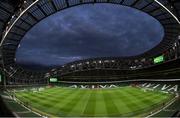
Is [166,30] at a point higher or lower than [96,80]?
higher

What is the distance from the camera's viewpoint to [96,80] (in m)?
90.3

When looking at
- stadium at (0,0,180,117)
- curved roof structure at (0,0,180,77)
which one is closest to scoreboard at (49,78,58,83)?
stadium at (0,0,180,117)

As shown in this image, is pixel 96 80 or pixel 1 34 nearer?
pixel 1 34

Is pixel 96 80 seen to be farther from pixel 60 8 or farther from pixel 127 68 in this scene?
pixel 60 8

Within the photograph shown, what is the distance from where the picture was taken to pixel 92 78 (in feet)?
303

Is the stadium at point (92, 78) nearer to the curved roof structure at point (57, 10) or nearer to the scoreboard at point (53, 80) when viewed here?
the curved roof structure at point (57, 10)

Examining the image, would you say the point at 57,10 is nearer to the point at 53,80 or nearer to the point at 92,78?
the point at 53,80

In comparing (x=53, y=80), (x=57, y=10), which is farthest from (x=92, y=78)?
(x=57, y=10)

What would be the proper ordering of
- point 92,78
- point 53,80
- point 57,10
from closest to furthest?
point 57,10 → point 53,80 → point 92,78

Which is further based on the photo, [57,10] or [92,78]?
[92,78]

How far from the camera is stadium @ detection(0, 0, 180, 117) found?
27.2 m

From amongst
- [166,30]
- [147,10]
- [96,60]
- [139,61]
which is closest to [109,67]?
[96,60]

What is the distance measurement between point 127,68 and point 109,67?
24.7 ft

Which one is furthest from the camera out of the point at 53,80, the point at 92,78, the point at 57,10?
the point at 92,78
